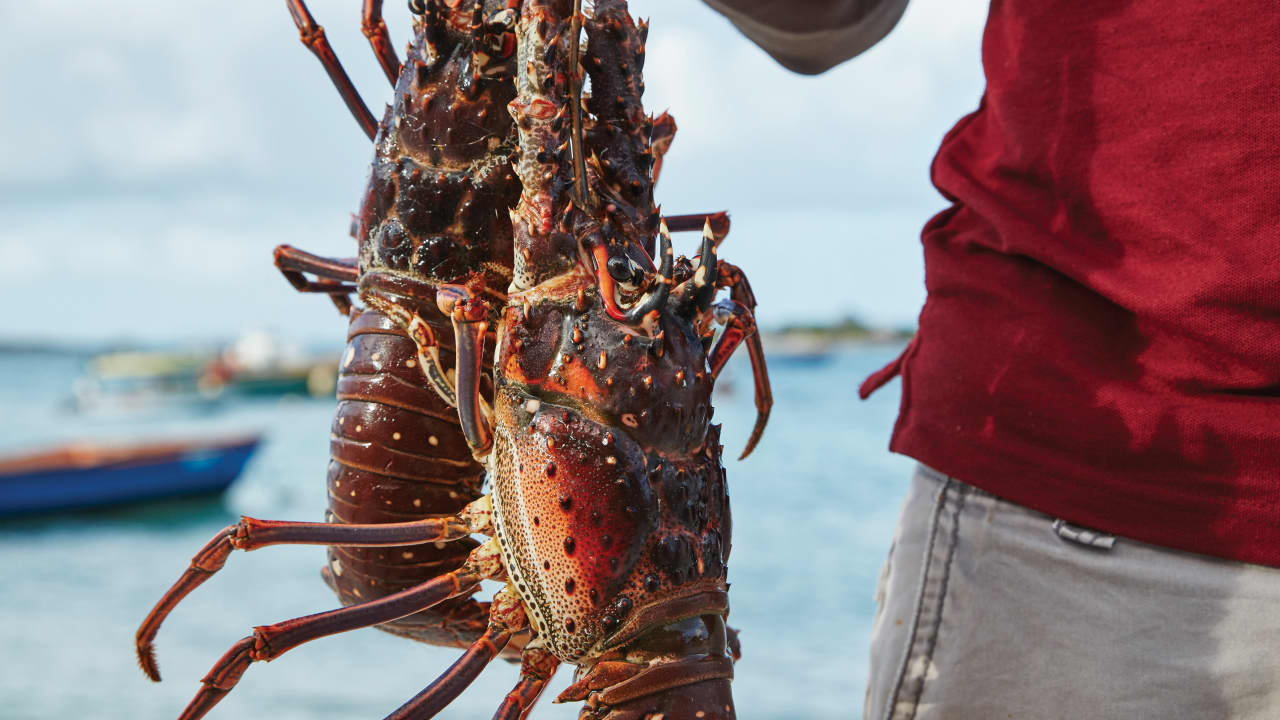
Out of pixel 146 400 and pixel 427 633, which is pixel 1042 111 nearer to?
pixel 427 633

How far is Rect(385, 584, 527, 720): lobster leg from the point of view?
3.66 ft

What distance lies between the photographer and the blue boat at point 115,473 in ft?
39.6

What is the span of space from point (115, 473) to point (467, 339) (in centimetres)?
1320

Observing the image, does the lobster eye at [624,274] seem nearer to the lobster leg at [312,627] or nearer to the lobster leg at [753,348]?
the lobster leg at [753,348]

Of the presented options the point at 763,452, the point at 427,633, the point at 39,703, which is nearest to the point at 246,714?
the point at 39,703

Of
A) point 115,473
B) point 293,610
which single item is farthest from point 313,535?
point 293,610

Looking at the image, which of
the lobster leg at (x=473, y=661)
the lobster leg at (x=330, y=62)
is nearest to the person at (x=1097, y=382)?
the lobster leg at (x=330, y=62)

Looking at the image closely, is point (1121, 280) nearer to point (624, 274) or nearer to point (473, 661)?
point (624, 274)

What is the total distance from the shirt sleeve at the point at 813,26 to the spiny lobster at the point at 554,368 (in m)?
0.53

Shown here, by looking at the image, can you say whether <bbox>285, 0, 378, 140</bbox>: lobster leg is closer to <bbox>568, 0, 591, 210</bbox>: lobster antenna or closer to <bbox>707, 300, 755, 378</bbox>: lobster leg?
<bbox>568, 0, 591, 210</bbox>: lobster antenna

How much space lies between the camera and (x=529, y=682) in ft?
3.75

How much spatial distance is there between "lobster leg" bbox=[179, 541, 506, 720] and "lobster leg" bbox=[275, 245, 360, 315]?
47 centimetres

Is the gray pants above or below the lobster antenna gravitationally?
below

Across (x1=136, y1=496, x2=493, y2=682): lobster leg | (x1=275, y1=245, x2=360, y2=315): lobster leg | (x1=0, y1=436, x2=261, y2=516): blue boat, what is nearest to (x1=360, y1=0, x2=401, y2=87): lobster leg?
(x1=275, y1=245, x2=360, y2=315): lobster leg
